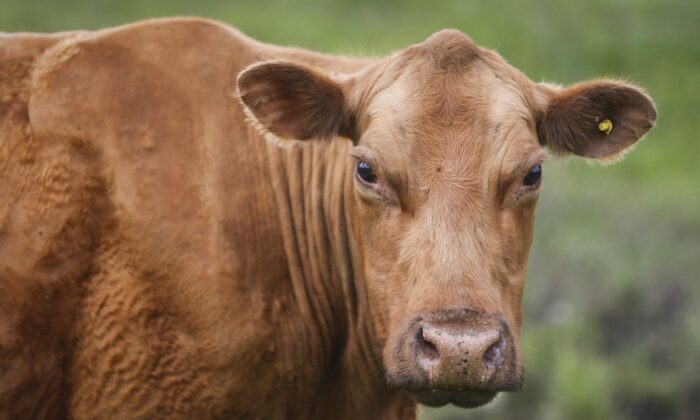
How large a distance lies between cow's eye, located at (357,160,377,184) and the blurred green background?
Answer: 1455 millimetres

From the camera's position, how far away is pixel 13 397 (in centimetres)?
689

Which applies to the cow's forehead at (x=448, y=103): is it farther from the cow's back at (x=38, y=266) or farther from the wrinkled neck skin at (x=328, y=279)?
the cow's back at (x=38, y=266)

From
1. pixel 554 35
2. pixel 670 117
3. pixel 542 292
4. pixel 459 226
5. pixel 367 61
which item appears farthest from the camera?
pixel 554 35

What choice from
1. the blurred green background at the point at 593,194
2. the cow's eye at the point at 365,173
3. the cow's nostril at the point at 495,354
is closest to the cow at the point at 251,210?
the cow's eye at the point at 365,173

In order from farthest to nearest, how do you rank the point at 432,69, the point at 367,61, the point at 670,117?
the point at 670,117 < the point at 367,61 < the point at 432,69

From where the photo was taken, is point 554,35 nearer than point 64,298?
No

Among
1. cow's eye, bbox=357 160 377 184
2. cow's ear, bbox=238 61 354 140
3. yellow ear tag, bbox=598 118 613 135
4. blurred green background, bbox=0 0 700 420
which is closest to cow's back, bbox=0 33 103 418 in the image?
cow's ear, bbox=238 61 354 140

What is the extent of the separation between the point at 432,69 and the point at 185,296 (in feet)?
6.03

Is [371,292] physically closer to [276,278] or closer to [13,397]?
[276,278]

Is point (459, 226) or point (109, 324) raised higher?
point (459, 226)

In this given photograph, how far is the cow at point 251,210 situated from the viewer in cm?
653

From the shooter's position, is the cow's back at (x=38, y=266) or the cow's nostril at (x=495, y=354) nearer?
the cow's nostril at (x=495, y=354)

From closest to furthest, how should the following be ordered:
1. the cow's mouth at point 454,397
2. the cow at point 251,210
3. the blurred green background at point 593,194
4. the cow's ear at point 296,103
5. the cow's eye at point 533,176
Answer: the cow's mouth at point 454,397 → the cow at point 251,210 → the cow's eye at point 533,176 → the cow's ear at point 296,103 → the blurred green background at point 593,194

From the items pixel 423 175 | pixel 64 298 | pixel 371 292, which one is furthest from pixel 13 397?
pixel 423 175
